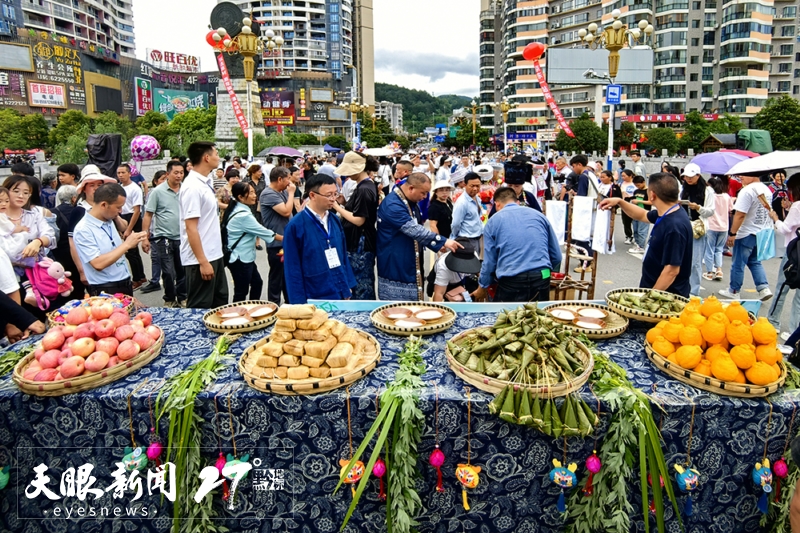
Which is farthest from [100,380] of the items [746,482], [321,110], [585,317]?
[321,110]

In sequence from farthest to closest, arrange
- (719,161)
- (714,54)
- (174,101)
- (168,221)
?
(174,101), (714,54), (719,161), (168,221)

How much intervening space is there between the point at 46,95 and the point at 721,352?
235ft

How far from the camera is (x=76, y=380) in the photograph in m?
2.37

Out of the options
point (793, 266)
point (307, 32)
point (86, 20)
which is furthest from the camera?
point (307, 32)

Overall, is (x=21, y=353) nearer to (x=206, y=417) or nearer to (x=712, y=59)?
(x=206, y=417)

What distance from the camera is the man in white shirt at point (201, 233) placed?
4.20 m

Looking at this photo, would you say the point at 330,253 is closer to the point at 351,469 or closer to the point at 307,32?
the point at 351,469

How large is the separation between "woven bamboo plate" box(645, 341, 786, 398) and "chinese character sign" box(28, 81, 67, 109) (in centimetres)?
7025

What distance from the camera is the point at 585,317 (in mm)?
3123

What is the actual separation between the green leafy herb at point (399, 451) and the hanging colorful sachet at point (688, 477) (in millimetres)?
1155

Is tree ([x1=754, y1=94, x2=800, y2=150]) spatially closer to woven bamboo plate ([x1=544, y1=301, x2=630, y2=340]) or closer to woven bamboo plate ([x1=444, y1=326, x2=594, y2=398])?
woven bamboo plate ([x1=544, y1=301, x2=630, y2=340])

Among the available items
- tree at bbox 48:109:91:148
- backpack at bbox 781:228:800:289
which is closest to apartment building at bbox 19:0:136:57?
tree at bbox 48:109:91:148

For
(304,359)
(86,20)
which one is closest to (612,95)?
(304,359)

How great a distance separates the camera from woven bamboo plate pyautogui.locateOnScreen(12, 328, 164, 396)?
2342 mm
